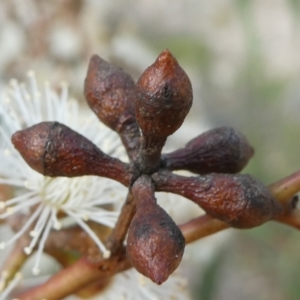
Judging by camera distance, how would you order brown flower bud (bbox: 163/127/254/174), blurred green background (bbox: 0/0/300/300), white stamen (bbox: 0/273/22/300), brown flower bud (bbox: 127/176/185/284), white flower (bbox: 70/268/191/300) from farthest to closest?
blurred green background (bbox: 0/0/300/300)
white flower (bbox: 70/268/191/300)
white stamen (bbox: 0/273/22/300)
brown flower bud (bbox: 163/127/254/174)
brown flower bud (bbox: 127/176/185/284)

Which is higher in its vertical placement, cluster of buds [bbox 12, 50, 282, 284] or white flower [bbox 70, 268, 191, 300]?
cluster of buds [bbox 12, 50, 282, 284]

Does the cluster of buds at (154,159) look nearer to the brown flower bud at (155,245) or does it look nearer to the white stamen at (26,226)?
the brown flower bud at (155,245)

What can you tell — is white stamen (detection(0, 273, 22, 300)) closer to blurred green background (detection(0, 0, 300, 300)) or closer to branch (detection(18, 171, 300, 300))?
branch (detection(18, 171, 300, 300))

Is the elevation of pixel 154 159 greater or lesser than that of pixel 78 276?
greater

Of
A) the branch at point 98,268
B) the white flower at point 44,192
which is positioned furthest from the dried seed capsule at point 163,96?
the white flower at point 44,192

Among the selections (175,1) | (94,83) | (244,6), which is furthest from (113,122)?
(175,1)

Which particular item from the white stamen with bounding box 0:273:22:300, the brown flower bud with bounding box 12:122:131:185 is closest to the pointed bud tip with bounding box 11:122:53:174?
the brown flower bud with bounding box 12:122:131:185

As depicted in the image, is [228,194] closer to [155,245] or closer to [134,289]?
[155,245]

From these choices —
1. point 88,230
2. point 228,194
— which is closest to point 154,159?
point 228,194
